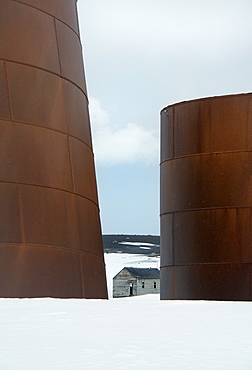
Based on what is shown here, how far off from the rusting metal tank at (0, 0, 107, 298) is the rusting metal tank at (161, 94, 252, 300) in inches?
154

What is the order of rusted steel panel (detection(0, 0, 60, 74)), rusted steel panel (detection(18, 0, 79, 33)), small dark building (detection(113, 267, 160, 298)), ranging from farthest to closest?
small dark building (detection(113, 267, 160, 298))
rusted steel panel (detection(18, 0, 79, 33))
rusted steel panel (detection(0, 0, 60, 74))

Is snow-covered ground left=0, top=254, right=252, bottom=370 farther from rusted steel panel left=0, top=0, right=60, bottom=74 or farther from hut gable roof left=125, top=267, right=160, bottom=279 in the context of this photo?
hut gable roof left=125, top=267, right=160, bottom=279

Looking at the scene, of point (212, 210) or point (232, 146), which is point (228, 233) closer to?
point (212, 210)

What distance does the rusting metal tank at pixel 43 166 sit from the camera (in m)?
11.4

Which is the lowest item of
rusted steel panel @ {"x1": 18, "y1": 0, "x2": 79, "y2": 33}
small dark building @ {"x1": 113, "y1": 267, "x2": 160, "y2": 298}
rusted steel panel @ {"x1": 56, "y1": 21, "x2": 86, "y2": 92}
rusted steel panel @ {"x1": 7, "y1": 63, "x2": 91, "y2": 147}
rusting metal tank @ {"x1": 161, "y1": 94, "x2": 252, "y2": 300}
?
small dark building @ {"x1": 113, "y1": 267, "x2": 160, "y2": 298}

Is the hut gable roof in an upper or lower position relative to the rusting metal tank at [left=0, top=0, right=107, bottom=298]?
lower

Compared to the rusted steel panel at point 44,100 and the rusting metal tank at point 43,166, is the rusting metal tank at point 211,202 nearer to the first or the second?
the rusting metal tank at point 43,166

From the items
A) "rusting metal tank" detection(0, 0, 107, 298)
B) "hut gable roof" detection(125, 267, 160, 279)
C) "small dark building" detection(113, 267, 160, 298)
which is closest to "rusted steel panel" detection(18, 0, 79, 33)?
"rusting metal tank" detection(0, 0, 107, 298)

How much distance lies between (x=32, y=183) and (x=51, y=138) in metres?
1.02

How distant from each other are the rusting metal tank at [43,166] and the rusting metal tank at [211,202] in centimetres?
392

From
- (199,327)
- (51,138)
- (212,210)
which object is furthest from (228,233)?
(199,327)

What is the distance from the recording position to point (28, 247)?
37.3ft

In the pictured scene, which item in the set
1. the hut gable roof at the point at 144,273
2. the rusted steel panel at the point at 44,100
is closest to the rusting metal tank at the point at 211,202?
the rusted steel panel at the point at 44,100

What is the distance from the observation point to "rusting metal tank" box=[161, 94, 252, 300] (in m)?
16.2
